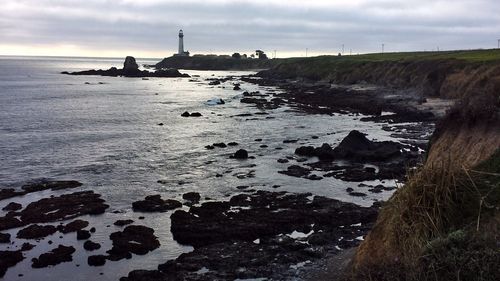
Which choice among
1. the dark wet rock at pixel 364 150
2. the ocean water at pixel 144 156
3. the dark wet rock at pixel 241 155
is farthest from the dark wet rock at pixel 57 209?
the dark wet rock at pixel 364 150

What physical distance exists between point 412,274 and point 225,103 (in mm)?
81720

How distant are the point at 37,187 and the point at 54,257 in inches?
495

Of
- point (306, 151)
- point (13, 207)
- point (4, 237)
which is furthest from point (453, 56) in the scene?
point (4, 237)

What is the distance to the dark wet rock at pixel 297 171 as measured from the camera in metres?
33.4

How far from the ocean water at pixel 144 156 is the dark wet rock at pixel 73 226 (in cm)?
59

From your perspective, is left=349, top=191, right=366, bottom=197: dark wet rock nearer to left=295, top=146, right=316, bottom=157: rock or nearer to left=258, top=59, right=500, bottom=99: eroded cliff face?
left=258, top=59, right=500, bottom=99: eroded cliff face

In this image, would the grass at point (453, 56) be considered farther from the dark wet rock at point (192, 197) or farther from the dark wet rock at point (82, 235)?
the dark wet rock at point (82, 235)

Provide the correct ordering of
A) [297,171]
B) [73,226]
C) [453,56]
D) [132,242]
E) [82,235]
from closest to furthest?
[132,242] → [82,235] → [73,226] → [297,171] → [453,56]

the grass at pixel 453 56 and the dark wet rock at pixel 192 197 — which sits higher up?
the grass at pixel 453 56

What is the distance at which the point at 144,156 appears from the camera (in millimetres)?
41281

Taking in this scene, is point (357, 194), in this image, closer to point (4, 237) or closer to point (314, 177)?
point (314, 177)

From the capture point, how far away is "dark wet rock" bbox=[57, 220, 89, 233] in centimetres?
2270

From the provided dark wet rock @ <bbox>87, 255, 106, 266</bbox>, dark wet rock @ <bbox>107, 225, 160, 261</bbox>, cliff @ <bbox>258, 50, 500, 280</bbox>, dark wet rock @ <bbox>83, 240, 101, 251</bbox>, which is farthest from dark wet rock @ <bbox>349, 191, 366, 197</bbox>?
dark wet rock @ <bbox>87, 255, 106, 266</bbox>

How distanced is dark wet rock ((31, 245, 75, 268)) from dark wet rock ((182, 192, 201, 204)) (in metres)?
8.51
